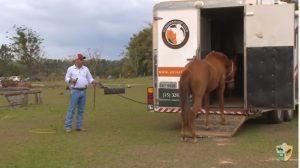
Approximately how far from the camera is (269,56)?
10961 mm

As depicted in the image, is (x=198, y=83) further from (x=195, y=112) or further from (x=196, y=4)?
(x=196, y=4)

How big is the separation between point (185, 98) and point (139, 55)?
52.6m

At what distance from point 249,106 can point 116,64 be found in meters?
58.9

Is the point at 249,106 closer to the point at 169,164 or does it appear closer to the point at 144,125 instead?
the point at 144,125

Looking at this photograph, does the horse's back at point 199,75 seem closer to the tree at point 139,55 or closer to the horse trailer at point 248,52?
the horse trailer at point 248,52

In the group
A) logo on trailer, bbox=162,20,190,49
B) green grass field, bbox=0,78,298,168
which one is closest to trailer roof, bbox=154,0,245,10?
logo on trailer, bbox=162,20,190,49

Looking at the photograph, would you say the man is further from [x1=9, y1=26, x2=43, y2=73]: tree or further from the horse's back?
[x1=9, y1=26, x2=43, y2=73]: tree

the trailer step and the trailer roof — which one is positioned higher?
the trailer roof

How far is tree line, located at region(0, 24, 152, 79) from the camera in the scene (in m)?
53.8

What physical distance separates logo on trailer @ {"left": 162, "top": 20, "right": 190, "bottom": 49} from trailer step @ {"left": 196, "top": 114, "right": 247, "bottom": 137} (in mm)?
1712

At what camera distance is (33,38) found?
176ft

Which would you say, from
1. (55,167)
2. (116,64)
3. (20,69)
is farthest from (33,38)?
(55,167)

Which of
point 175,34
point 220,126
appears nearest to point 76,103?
point 175,34

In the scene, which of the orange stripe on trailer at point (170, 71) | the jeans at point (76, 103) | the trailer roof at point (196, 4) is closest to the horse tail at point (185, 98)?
the orange stripe on trailer at point (170, 71)
